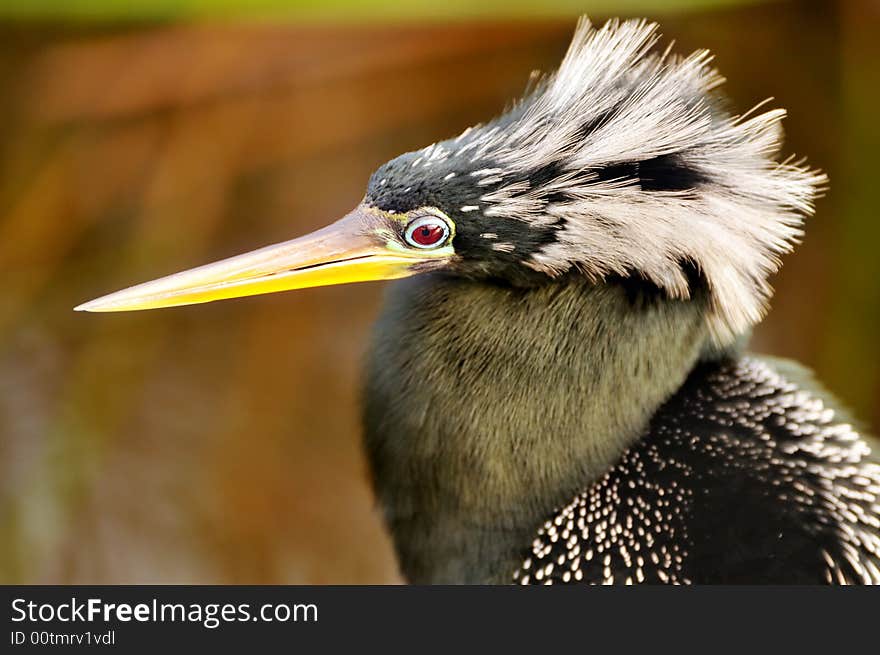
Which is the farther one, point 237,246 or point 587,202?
point 237,246

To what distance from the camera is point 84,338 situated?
5.60 feet

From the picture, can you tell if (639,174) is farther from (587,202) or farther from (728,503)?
(728,503)

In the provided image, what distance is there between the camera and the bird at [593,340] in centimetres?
79

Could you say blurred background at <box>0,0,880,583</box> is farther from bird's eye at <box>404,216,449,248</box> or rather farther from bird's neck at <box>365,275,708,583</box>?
bird's eye at <box>404,216,449,248</box>

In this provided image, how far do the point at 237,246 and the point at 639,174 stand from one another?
113 centimetres

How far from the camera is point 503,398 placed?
856 mm

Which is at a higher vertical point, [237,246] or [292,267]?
[237,246]

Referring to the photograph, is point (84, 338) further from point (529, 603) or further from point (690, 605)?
point (690, 605)

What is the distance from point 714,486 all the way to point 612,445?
11 cm

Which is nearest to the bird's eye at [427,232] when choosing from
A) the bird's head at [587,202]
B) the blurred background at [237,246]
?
the bird's head at [587,202]

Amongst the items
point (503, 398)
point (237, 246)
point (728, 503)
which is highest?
point (237, 246)

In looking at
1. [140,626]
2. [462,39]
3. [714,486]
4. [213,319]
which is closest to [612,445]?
[714,486]

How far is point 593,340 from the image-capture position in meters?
0.83

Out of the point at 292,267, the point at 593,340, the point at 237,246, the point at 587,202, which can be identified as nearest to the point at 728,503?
the point at 593,340
